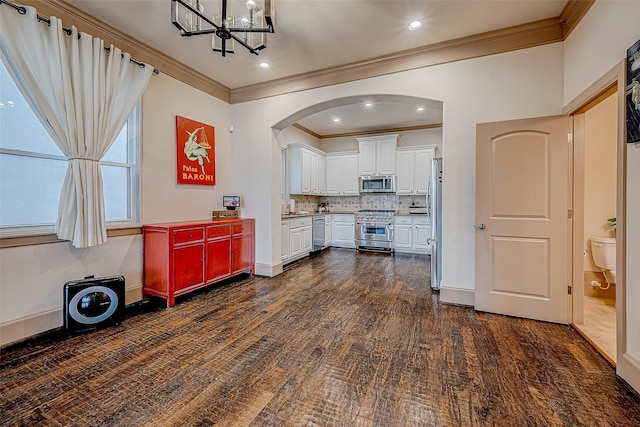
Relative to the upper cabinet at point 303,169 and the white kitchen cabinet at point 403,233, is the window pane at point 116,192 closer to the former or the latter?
the upper cabinet at point 303,169

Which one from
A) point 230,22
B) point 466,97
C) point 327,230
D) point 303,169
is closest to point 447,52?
point 466,97

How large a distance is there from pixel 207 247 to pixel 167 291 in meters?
0.69

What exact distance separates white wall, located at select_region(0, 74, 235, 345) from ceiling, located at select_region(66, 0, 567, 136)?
0.57 m

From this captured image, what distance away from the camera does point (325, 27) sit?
2879 mm

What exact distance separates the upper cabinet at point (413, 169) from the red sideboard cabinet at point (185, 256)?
13.6 feet

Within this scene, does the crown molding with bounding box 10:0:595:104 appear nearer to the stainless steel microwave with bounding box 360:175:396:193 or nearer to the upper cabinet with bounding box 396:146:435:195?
the upper cabinet with bounding box 396:146:435:195

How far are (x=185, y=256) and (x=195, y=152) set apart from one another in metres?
1.55

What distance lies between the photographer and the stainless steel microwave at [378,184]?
260 inches

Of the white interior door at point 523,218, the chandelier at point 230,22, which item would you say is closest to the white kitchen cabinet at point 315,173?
the chandelier at point 230,22

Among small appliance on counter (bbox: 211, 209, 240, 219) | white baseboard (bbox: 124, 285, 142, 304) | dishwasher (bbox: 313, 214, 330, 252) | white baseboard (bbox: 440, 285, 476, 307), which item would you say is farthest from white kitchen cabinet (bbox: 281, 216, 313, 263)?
white baseboard (bbox: 440, 285, 476, 307)

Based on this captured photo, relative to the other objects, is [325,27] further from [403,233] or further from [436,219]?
[403,233]

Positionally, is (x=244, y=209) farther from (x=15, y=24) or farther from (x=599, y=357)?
(x=599, y=357)

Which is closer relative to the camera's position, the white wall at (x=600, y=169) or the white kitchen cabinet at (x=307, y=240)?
the white wall at (x=600, y=169)

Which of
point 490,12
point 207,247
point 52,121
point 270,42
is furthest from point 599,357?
point 52,121
